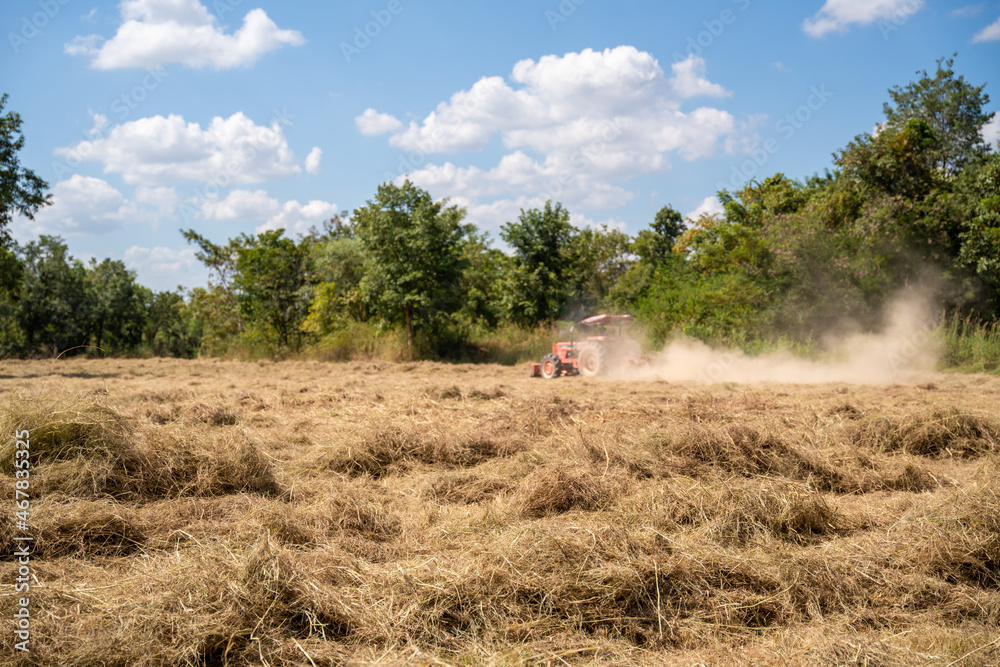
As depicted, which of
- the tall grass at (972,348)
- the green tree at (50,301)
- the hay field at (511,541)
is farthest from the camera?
the green tree at (50,301)

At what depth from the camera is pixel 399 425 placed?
269 inches

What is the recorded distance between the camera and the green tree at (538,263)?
78.3 feet

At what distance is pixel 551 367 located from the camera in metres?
15.8

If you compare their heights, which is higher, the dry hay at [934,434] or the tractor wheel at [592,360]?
the tractor wheel at [592,360]

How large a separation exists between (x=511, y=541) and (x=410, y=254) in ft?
59.2

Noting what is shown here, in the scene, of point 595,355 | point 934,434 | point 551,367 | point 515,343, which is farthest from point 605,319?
point 934,434

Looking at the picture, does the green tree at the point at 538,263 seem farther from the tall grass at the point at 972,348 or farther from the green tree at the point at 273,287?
the tall grass at the point at 972,348

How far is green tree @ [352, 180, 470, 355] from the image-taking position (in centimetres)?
2070

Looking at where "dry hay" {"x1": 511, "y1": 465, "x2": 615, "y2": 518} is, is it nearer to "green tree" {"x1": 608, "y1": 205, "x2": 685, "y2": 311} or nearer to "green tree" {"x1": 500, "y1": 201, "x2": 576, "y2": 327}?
"green tree" {"x1": 500, "y1": 201, "x2": 576, "y2": 327}

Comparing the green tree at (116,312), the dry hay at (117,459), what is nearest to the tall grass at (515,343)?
the dry hay at (117,459)

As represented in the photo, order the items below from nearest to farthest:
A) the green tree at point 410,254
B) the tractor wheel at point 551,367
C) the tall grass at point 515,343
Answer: the tractor wheel at point 551,367 < the green tree at point 410,254 < the tall grass at point 515,343

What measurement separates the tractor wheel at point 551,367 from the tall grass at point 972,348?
30.4 feet

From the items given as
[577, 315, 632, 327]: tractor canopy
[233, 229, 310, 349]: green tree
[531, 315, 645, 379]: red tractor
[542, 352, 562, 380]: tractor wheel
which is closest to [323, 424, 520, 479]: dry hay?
[531, 315, 645, 379]: red tractor

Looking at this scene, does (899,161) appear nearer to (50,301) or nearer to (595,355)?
(595,355)
